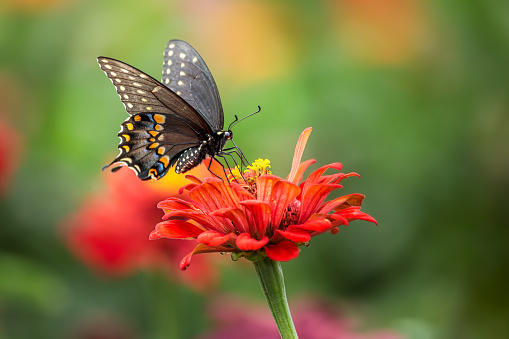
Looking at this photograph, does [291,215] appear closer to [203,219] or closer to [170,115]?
[203,219]

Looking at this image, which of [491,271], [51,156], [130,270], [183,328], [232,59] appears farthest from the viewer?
[232,59]

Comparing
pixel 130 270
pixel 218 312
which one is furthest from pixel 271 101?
pixel 218 312

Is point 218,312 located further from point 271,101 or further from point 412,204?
point 271,101

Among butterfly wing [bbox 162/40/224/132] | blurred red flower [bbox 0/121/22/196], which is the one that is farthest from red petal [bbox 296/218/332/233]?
blurred red flower [bbox 0/121/22/196]

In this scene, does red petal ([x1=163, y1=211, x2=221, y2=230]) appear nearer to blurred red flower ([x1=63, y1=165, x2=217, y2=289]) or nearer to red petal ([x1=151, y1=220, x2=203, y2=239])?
red petal ([x1=151, y1=220, x2=203, y2=239])

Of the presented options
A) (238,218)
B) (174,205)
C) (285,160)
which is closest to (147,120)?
(174,205)

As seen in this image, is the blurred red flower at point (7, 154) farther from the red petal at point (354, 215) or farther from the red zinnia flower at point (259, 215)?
the red petal at point (354, 215)
